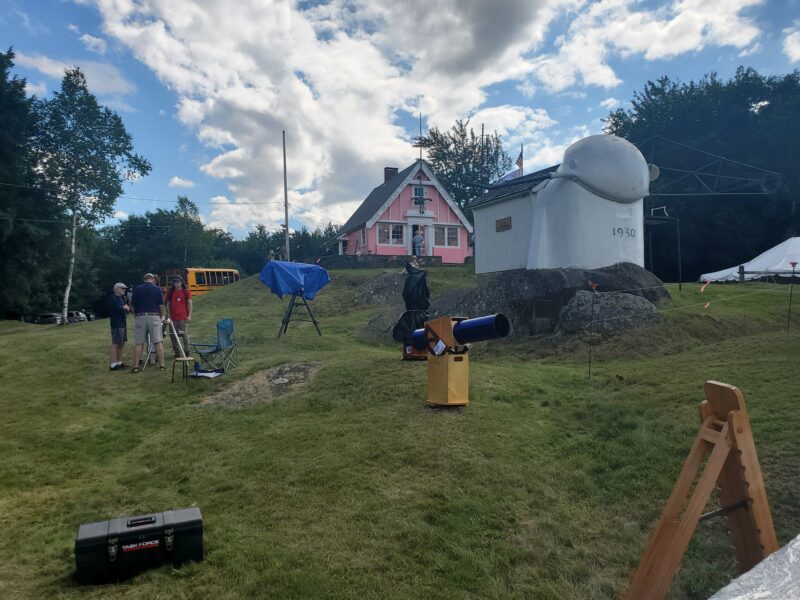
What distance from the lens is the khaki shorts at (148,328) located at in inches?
456

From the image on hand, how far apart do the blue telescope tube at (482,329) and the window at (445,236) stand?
3177 cm

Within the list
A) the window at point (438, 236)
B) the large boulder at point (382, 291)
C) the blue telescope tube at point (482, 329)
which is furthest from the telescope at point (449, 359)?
the window at point (438, 236)

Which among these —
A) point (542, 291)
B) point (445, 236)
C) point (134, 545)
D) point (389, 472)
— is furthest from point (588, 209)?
point (445, 236)

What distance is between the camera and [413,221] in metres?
38.2

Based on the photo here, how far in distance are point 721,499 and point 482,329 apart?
4.33 m

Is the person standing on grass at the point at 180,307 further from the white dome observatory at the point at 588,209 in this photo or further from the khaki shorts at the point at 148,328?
the white dome observatory at the point at 588,209

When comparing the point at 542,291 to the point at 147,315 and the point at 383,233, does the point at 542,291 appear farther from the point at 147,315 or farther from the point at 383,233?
the point at 383,233

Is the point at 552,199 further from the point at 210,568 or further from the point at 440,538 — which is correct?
the point at 210,568

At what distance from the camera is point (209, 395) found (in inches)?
385

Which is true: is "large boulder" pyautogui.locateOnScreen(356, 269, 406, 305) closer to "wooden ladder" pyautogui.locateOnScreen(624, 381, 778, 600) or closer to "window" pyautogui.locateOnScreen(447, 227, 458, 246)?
"window" pyautogui.locateOnScreen(447, 227, 458, 246)

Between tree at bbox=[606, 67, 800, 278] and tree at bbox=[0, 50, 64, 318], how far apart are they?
116 ft

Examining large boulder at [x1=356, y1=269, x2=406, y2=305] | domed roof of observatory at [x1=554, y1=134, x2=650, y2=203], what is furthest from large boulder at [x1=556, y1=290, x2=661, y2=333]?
large boulder at [x1=356, y1=269, x2=406, y2=305]

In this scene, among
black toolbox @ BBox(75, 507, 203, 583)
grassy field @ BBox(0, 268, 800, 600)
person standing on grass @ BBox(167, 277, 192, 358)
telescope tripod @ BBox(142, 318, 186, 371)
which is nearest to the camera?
black toolbox @ BBox(75, 507, 203, 583)

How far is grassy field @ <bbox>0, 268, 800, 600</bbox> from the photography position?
4156 mm
